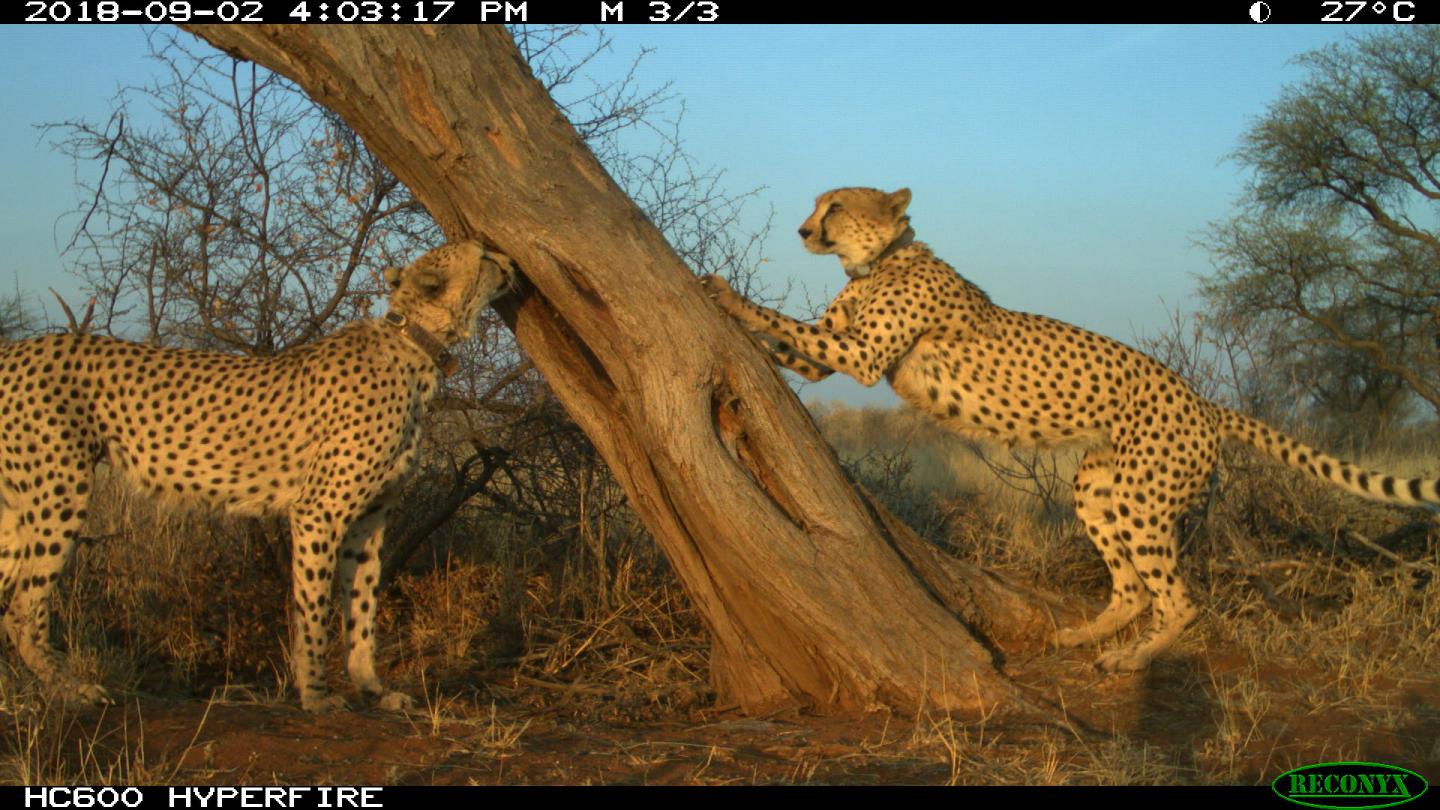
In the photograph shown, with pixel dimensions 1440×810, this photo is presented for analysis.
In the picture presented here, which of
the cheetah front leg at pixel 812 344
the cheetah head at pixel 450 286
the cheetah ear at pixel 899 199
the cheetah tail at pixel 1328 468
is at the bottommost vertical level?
the cheetah tail at pixel 1328 468

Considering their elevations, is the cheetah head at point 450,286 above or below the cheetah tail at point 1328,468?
above

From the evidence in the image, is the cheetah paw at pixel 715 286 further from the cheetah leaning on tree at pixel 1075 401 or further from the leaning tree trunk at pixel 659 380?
the cheetah leaning on tree at pixel 1075 401

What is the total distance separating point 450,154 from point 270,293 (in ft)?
7.43

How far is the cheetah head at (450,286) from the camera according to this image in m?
4.19

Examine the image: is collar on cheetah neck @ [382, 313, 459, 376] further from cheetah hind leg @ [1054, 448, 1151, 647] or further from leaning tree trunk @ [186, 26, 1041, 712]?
cheetah hind leg @ [1054, 448, 1151, 647]

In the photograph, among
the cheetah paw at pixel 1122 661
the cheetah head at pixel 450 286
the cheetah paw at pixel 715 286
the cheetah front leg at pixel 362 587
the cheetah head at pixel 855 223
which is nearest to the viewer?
the cheetah head at pixel 450 286

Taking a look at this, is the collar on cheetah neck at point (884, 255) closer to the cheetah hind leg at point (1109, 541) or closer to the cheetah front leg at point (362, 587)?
the cheetah hind leg at point (1109, 541)

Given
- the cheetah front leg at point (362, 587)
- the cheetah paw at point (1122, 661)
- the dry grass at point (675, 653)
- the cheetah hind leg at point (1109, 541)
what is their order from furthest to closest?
1. the cheetah hind leg at point (1109, 541)
2. the cheetah paw at point (1122, 661)
3. the cheetah front leg at point (362, 587)
4. the dry grass at point (675, 653)

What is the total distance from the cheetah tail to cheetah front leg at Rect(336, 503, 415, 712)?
11.3 feet

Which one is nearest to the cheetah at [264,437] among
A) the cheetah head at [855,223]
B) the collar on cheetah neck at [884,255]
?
the cheetah head at [855,223]

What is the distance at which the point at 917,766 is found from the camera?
11.5 feet

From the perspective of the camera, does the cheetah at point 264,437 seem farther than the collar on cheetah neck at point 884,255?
No
